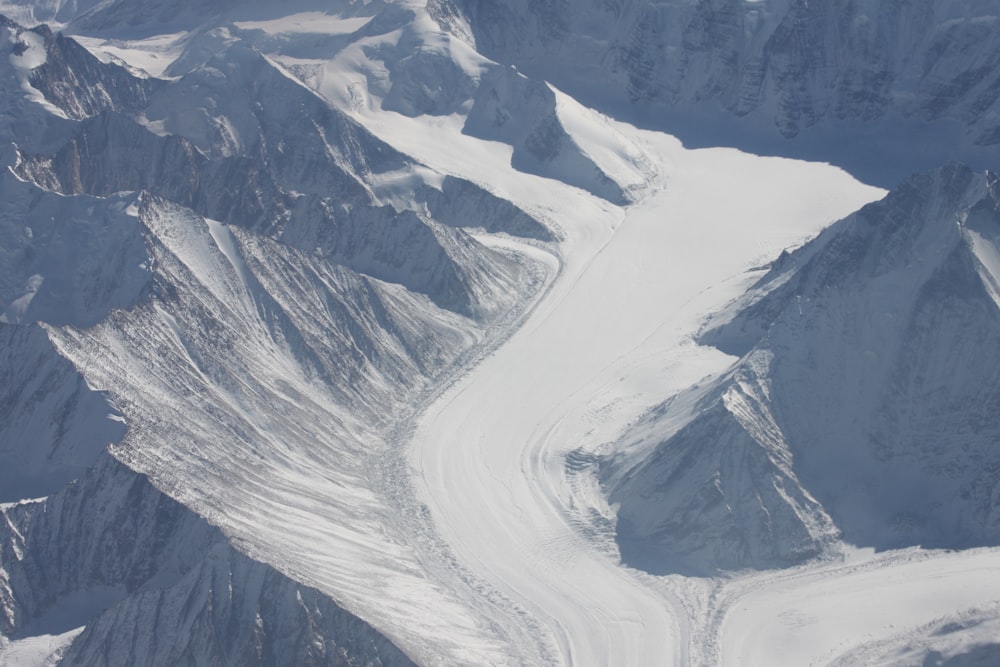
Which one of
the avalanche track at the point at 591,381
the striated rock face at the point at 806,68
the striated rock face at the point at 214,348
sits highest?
the striated rock face at the point at 806,68

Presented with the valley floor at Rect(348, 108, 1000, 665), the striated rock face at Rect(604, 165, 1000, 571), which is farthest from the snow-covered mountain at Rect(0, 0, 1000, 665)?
the valley floor at Rect(348, 108, 1000, 665)

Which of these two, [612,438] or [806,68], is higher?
[806,68]

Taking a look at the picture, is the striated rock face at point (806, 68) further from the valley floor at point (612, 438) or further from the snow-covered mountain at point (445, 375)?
the valley floor at point (612, 438)

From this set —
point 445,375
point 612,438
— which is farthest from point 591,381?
point 445,375

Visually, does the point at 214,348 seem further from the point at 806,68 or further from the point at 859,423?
the point at 806,68

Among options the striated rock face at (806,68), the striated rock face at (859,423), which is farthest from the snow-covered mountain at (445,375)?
the striated rock face at (806,68)

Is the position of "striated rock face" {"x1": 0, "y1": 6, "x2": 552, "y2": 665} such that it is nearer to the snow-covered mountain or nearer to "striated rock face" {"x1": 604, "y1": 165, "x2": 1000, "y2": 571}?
the snow-covered mountain

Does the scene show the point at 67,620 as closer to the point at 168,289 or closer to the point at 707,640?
the point at 168,289
